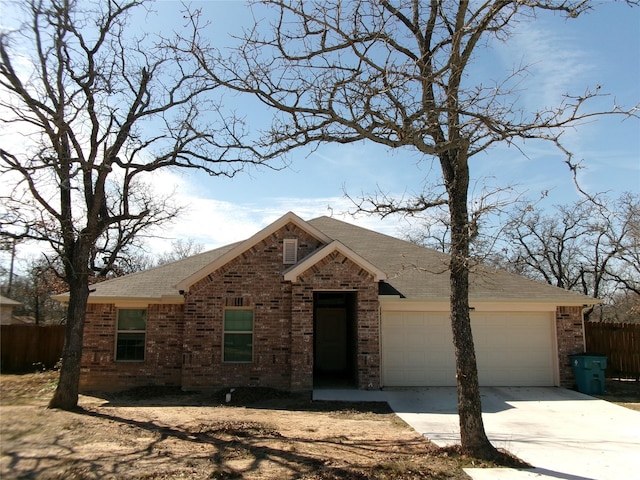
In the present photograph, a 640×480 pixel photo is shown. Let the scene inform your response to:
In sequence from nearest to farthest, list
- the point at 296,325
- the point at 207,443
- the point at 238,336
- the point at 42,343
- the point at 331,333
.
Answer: the point at 207,443
the point at 296,325
the point at 238,336
the point at 331,333
the point at 42,343

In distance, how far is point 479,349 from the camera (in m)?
14.4

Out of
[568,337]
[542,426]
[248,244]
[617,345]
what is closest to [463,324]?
[542,426]

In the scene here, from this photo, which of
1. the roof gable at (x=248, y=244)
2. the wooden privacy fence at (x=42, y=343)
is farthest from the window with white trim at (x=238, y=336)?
the wooden privacy fence at (x=42, y=343)

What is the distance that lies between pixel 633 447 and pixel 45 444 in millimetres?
8642

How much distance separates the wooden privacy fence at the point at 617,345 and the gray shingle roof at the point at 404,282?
2.30m

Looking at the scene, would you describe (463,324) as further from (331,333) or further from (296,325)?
(331,333)

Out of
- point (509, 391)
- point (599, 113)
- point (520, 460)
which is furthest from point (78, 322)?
point (509, 391)

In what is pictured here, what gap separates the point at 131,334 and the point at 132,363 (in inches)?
33.5

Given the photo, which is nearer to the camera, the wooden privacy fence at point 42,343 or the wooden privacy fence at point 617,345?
the wooden privacy fence at point 617,345

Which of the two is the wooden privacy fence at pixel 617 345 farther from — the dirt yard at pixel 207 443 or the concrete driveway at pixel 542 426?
the dirt yard at pixel 207 443

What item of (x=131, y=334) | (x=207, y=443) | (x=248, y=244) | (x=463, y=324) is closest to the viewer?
(x=463, y=324)

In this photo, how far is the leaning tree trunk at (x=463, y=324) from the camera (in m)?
7.15

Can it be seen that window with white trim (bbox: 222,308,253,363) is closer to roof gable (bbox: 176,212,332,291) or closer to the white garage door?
roof gable (bbox: 176,212,332,291)

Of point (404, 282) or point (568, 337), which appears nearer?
point (568, 337)
